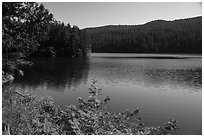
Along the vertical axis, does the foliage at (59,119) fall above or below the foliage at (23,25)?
below

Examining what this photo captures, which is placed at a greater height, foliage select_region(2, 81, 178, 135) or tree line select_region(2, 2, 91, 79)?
tree line select_region(2, 2, 91, 79)

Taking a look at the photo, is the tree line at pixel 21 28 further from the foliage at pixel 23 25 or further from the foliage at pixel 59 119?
the foliage at pixel 59 119

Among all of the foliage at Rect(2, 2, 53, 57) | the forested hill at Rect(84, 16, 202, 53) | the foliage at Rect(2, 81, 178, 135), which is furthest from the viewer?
the forested hill at Rect(84, 16, 202, 53)

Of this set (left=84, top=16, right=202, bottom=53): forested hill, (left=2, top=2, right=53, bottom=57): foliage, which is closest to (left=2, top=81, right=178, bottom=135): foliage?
Result: (left=2, top=2, right=53, bottom=57): foliage

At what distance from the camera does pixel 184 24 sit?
4441 inches

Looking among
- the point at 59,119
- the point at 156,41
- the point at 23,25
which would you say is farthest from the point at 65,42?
the point at 23,25

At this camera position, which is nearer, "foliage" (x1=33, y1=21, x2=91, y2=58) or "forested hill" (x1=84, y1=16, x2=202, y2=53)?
"foliage" (x1=33, y1=21, x2=91, y2=58)

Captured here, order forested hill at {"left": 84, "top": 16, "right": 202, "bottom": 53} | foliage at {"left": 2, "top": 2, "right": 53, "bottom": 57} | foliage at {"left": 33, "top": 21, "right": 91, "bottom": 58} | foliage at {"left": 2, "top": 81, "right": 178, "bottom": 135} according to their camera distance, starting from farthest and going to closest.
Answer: forested hill at {"left": 84, "top": 16, "right": 202, "bottom": 53}, foliage at {"left": 33, "top": 21, "right": 91, "bottom": 58}, foliage at {"left": 2, "top": 81, "right": 178, "bottom": 135}, foliage at {"left": 2, "top": 2, "right": 53, "bottom": 57}

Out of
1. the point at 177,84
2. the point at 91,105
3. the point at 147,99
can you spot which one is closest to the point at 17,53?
the point at 91,105

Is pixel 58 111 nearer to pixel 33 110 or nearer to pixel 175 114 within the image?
pixel 33 110

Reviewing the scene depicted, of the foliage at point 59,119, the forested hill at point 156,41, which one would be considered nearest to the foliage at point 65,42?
the forested hill at point 156,41

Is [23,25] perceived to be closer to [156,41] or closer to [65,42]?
[65,42]

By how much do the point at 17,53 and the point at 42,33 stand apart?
0.69 meters

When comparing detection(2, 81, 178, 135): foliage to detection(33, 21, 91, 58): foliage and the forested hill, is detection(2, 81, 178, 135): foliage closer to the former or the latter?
detection(33, 21, 91, 58): foliage
